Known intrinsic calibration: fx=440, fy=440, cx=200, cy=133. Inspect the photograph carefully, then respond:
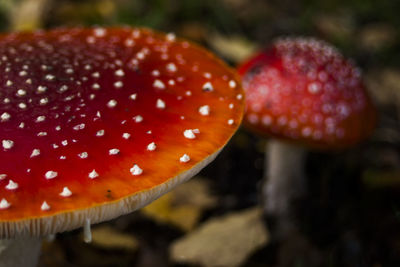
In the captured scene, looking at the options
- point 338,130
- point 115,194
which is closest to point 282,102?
point 338,130

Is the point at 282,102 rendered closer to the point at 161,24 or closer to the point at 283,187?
the point at 283,187

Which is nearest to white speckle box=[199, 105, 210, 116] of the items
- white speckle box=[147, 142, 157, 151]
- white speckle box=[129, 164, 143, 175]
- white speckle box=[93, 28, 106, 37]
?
A: white speckle box=[147, 142, 157, 151]

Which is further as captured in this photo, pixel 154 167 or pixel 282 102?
pixel 282 102

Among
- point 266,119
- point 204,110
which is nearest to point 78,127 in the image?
point 204,110

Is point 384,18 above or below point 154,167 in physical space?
below

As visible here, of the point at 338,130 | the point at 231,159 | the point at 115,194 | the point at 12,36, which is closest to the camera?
the point at 115,194

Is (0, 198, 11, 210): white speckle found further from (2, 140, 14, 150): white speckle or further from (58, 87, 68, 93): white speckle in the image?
(58, 87, 68, 93): white speckle

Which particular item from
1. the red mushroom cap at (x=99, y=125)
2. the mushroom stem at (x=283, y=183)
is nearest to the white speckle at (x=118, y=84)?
the red mushroom cap at (x=99, y=125)
